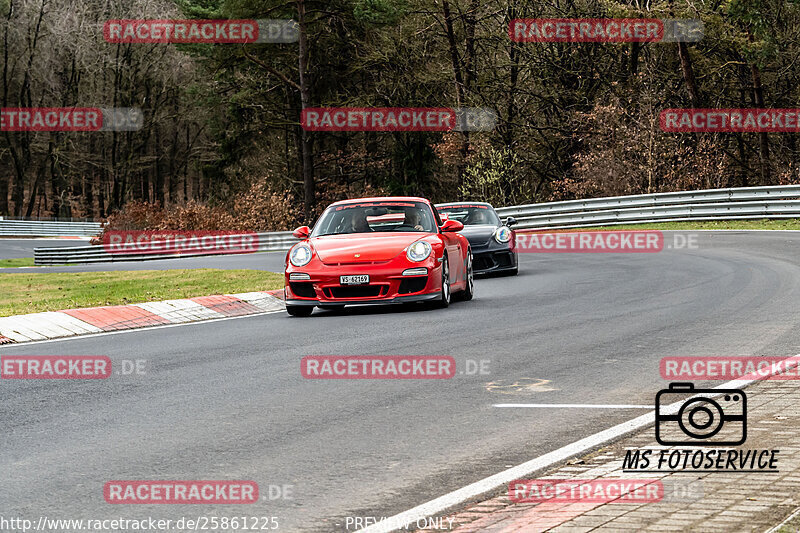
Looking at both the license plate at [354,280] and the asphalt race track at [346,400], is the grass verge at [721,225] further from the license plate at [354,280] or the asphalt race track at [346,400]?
the license plate at [354,280]

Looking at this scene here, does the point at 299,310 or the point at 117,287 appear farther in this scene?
Answer: the point at 117,287

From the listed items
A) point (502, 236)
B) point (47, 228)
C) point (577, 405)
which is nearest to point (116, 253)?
point (502, 236)

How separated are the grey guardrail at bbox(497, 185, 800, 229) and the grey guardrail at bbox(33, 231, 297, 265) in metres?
8.22

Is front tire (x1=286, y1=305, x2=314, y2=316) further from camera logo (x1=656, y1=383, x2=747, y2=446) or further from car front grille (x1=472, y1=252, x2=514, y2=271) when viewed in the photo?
camera logo (x1=656, y1=383, x2=747, y2=446)

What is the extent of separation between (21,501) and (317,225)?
33.6 ft

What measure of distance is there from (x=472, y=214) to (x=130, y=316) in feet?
30.3

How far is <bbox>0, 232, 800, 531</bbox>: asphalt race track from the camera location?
18.7 ft

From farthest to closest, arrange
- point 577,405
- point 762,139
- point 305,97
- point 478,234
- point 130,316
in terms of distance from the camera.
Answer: point 305,97 < point 762,139 < point 478,234 < point 130,316 < point 577,405

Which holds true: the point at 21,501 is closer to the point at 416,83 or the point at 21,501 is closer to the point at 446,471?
the point at 446,471

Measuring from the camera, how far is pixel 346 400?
8086mm

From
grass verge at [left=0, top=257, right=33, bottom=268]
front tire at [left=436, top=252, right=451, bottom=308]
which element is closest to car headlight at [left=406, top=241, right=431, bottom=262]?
front tire at [left=436, top=252, right=451, bottom=308]

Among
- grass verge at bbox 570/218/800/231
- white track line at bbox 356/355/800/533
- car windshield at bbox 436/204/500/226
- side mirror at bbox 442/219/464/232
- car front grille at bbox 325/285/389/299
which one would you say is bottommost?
white track line at bbox 356/355/800/533

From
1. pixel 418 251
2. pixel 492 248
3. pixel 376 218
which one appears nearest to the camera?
pixel 418 251

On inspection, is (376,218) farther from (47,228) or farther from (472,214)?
(47,228)
